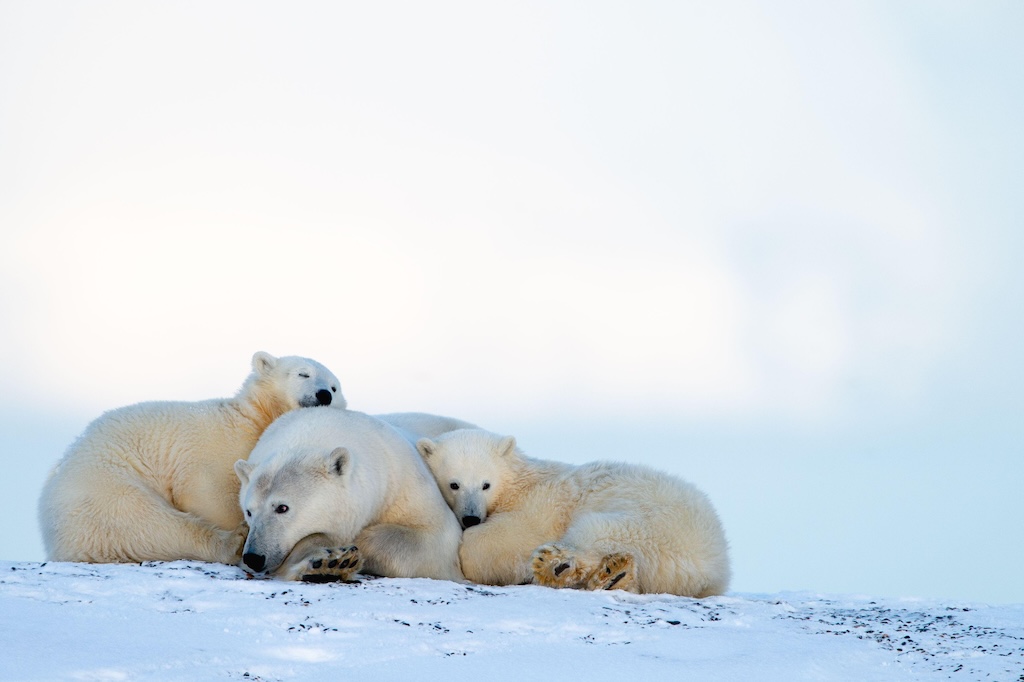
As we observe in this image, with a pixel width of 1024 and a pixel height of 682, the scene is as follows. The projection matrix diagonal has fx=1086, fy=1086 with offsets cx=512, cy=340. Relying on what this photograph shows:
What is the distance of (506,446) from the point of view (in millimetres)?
6453

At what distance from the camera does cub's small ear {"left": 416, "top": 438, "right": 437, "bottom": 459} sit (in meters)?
6.40

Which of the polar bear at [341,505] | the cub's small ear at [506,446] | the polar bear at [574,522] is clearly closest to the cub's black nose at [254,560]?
the polar bear at [341,505]

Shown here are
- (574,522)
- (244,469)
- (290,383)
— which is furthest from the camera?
(290,383)

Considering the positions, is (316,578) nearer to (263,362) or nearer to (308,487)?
(308,487)

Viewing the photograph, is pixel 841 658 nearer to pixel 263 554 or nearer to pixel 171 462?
pixel 263 554

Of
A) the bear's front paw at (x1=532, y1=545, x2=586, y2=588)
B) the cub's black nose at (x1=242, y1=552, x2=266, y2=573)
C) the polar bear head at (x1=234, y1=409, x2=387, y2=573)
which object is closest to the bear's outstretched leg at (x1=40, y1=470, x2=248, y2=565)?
the polar bear head at (x1=234, y1=409, x2=387, y2=573)

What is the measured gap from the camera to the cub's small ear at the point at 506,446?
21.1ft

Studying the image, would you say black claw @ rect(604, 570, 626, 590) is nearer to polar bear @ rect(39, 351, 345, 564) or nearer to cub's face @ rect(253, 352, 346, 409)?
polar bear @ rect(39, 351, 345, 564)

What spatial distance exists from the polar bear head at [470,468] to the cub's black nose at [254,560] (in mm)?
1597

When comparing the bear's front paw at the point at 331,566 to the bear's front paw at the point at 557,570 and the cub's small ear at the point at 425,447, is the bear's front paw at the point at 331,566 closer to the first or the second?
the bear's front paw at the point at 557,570

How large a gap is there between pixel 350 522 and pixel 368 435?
22.3 inches

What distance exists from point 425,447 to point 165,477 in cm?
152

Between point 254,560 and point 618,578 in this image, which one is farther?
point 618,578

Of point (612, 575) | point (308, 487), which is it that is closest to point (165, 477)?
point (308, 487)
